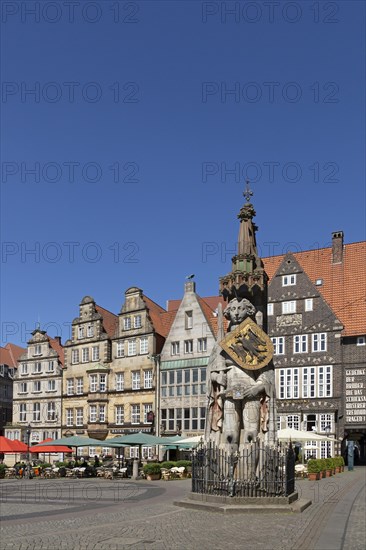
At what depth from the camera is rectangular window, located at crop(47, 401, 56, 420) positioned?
5438cm

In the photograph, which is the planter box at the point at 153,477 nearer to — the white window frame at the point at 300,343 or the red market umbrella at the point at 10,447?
the red market umbrella at the point at 10,447

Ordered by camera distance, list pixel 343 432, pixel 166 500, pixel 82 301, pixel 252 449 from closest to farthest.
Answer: pixel 252 449 → pixel 166 500 → pixel 343 432 → pixel 82 301

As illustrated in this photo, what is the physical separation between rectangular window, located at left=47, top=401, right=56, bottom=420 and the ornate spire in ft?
127

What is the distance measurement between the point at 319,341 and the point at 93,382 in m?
17.4

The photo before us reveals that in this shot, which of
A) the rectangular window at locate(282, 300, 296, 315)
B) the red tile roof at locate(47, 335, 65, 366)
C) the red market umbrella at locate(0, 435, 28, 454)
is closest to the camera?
the red market umbrella at locate(0, 435, 28, 454)

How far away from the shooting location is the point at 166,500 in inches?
789

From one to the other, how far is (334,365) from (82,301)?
66.9 ft

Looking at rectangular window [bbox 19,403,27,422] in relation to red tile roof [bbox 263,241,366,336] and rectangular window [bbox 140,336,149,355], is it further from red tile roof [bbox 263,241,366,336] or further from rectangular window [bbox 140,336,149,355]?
red tile roof [bbox 263,241,366,336]

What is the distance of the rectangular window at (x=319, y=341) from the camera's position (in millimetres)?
44156

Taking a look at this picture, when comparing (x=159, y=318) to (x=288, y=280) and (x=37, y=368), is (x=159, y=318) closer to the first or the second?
(x=288, y=280)

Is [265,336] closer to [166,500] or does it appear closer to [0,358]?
[166,500]

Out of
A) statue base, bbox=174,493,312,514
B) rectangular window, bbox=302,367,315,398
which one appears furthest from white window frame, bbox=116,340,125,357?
statue base, bbox=174,493,312,514

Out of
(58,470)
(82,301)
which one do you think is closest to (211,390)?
(58,470)

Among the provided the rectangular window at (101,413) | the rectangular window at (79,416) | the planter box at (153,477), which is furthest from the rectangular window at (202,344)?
the planter box at (153,477)
